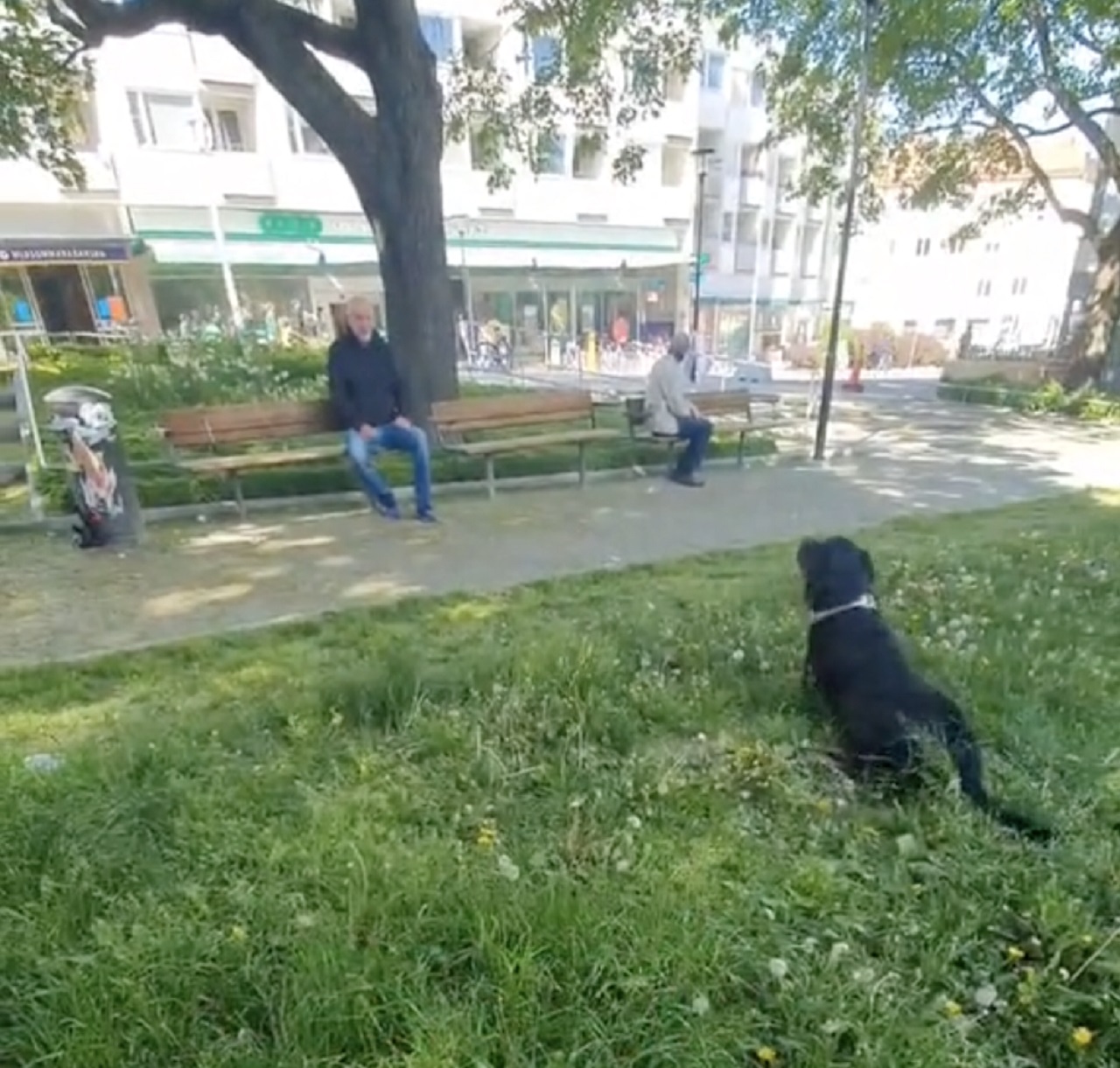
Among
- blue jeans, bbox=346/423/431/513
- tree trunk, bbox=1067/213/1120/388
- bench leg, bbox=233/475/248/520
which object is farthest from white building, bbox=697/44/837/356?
bench leg, bbox=233/475/248/520

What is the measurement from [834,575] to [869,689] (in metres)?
0.60

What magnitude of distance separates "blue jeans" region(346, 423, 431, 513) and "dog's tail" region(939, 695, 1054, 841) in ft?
15.4

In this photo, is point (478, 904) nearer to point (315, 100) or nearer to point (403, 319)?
point (403, 319)

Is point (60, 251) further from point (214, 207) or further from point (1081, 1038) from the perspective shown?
point (1081, 1038)

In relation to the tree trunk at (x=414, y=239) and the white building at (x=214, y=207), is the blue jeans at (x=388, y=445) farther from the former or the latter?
the white building at (x=214, y=207)

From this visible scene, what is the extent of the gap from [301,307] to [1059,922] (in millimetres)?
25960

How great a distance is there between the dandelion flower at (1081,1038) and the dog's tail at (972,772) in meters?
0.72

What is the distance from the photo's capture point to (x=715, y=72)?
33.9 metres

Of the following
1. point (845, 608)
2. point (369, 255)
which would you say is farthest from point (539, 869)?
point (369, 255)

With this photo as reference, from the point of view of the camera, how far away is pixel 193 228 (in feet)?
73.3

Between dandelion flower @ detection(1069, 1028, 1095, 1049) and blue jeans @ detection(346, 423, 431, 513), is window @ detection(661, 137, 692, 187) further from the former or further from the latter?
dandelion flower @ detection(1069, 1028, 1095, 1049)

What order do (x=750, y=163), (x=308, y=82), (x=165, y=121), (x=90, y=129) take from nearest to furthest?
1. (x=308, y=82)
2. (x=90, y=129)
3. (x=165, y=121)
4. (x=750, y=163)

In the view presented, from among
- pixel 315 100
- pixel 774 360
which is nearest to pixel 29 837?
pixel 315 100

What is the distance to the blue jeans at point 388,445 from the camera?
6.75m
